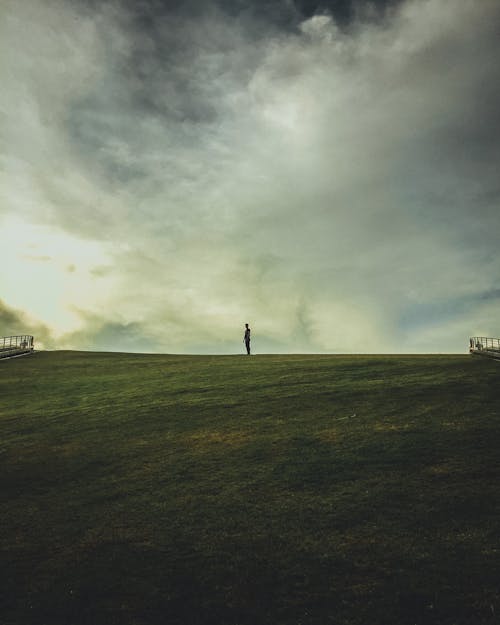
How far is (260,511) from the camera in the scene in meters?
10.3

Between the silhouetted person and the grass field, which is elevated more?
the silhouetted person

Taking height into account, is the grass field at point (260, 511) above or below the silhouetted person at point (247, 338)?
below

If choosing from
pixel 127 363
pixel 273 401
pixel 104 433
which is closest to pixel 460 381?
pixel 273 401

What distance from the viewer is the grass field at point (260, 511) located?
24.8ft

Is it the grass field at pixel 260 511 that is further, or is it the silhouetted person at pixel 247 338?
the silhouetted person at pixel 247 338

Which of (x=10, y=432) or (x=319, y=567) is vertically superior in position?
(x=10, y=432)

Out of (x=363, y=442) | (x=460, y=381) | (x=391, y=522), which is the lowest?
(x=391, y=522)

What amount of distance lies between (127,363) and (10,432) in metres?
18.1

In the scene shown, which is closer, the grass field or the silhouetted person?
the grass field

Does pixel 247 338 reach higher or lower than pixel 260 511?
higher

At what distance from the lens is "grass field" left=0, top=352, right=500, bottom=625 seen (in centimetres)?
755

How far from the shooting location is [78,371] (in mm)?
33438

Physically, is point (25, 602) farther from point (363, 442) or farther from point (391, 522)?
point (363, 442)

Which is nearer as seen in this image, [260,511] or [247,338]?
[260,511]
